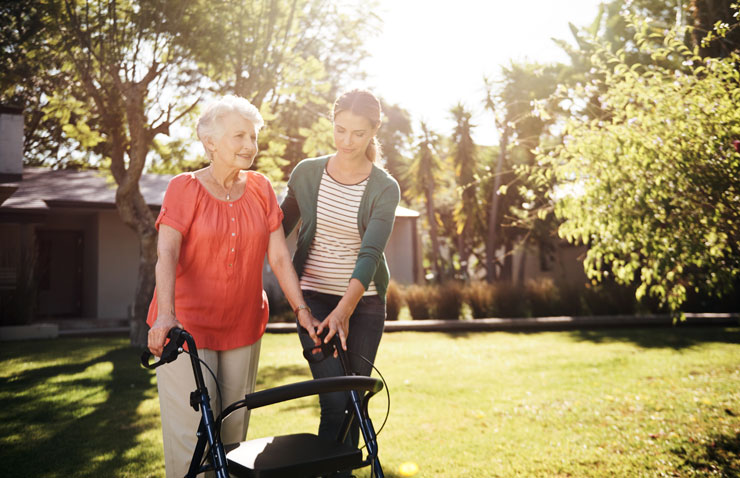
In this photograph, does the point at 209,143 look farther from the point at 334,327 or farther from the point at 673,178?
the point at 673,178

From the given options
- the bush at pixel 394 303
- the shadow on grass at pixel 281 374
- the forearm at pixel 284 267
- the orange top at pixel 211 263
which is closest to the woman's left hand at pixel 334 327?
the forearm at pixel 284 267

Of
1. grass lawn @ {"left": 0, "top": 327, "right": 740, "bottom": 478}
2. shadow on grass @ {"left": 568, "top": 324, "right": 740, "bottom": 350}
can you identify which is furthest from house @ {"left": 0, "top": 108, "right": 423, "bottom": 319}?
shadow on grass @ {"left": 568, "top": 324, "right": 740, "bottom": 350}

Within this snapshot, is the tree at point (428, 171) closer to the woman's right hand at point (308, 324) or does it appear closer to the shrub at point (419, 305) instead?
the shrub at point (419, 305)

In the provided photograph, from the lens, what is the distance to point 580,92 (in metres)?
6.67

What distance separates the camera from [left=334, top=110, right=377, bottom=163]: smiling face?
128 inches

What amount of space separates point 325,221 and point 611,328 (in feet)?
46.2

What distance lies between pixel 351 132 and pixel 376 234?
516 mm

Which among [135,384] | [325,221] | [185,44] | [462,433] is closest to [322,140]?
[185,44]

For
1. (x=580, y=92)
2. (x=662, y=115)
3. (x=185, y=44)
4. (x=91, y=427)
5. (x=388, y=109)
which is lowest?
(x=91, y=427)

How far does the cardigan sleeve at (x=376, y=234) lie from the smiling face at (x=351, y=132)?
259mm

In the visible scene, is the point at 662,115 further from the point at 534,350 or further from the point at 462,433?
the point at 534,350

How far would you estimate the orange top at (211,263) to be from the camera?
279 centimetres

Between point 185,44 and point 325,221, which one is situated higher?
point 185,44

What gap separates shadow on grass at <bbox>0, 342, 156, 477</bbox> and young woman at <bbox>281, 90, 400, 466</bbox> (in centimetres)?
259
